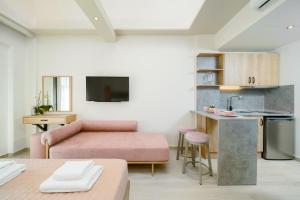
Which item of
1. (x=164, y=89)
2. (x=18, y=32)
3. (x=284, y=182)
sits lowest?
(x=284, y=182)

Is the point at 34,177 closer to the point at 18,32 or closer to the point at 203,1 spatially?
the point at 203,1

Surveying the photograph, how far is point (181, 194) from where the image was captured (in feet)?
7.89

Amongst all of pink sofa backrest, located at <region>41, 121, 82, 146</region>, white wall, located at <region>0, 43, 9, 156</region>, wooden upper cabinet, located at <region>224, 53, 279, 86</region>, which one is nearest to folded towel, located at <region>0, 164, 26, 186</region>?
pink sofa backrest, located at <region>41, 121, 82, 146</region>

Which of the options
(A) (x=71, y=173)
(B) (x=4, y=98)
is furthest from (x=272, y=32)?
(B) (x=4, y=98)

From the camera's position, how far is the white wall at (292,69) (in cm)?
366

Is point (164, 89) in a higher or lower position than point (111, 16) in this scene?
lower

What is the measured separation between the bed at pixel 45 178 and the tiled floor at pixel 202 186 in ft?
3.47

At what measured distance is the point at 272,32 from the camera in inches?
127

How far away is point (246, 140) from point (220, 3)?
80.0 inches

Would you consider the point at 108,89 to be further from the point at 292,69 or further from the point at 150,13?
the point at 292,69

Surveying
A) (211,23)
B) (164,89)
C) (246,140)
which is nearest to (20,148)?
(164,89)

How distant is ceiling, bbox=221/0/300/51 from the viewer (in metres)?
2.46

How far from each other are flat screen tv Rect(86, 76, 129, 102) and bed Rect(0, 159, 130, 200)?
8.94ft

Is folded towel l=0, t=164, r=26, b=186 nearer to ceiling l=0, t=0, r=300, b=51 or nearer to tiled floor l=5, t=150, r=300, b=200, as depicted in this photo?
tiled floor l=5, t=150, r=300, b=200
